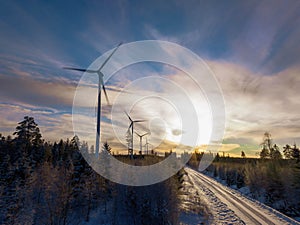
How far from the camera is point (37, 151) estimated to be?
51281 mm

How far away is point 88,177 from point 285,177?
22898 millimetres

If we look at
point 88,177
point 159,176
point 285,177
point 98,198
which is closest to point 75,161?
point 88,177

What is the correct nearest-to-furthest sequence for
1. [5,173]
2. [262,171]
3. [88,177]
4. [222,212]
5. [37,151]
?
1. [222,212]
2. [88,177]
3. [262,171]
4. [5,173]
5. [37,151]

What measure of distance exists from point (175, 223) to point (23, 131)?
50341mm

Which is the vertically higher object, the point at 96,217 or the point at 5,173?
the point at 5,173

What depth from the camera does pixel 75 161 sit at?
25.8 m

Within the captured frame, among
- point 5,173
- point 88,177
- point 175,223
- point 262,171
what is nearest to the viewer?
point 175,223

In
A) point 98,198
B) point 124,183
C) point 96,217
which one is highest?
point 124,183

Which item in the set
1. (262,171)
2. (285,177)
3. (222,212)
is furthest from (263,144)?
(222,212)

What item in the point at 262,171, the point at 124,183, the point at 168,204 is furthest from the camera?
the point at 262,171

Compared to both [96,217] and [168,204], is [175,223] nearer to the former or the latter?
[168,204]

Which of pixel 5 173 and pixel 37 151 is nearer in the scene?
pixel 5 173

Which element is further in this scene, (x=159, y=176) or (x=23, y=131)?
(x=23, y=131)

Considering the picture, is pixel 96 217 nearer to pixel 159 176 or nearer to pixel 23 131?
pixel 159 176
